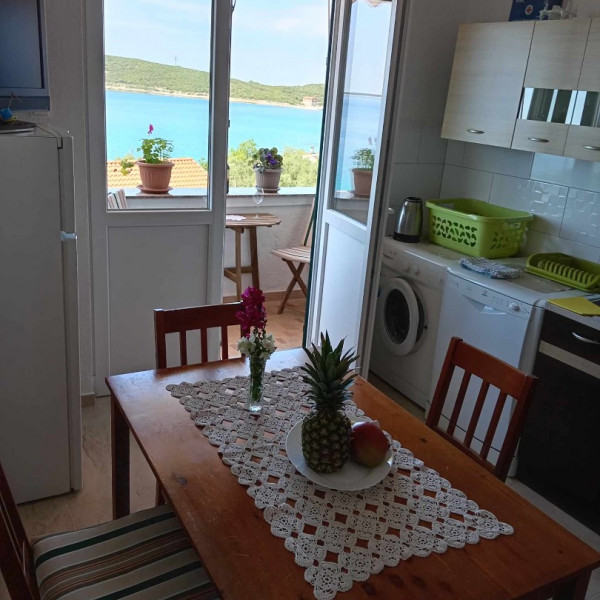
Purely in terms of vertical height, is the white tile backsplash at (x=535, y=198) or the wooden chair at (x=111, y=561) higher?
the white tile backsplash at (x=535, y=198)

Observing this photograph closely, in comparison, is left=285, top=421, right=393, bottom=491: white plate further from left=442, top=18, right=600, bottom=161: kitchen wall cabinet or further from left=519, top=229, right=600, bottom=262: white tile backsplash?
left=519, top=229, right=600, bottom=262: white tile backsplash

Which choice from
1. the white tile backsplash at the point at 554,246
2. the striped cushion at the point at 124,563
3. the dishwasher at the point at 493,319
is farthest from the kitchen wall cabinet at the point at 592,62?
the striped cushion at the point at 124,563

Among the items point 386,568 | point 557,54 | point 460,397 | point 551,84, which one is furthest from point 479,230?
point 386,568

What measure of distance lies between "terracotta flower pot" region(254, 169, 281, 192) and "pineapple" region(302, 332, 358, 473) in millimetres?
3581

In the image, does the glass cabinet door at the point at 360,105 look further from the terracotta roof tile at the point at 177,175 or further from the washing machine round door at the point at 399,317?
the terracotta roof tile at the point at 177,175

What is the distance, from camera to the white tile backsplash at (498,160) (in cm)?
337

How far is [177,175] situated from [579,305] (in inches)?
79.8

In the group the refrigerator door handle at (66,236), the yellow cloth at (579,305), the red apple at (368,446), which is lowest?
the red apple at (368,446)


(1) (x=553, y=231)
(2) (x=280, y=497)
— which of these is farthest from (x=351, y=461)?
(1) (x=553, y=231)

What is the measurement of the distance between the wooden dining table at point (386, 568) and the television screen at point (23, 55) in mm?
1403

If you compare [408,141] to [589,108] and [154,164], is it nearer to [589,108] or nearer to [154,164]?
[589,108]

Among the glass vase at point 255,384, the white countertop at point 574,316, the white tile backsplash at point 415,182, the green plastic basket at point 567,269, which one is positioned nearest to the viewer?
the glass vase at point 255,384

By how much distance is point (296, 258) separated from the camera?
14.9 ft

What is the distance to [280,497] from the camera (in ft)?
4.55
